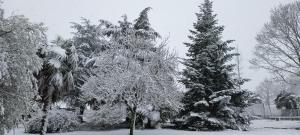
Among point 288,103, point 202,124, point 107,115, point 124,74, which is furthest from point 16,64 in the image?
point 288,103

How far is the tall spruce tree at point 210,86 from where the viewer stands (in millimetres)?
21203

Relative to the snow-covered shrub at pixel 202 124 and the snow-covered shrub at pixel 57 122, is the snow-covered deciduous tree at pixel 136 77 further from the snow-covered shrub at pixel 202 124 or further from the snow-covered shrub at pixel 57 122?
the snow-covered shrub at pixel 202 124

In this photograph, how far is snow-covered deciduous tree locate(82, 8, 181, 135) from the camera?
15.5 meters

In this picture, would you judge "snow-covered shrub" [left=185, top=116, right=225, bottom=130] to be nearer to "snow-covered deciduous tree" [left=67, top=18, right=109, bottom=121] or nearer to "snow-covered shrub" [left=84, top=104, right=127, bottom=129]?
"snow-covered shrub" [left=84, top=104, right=127, bottom=129]

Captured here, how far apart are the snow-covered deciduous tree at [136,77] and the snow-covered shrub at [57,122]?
Result: 429 cm

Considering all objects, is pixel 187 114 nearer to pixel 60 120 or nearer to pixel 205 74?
pixel 205 74

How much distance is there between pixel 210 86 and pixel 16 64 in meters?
17.1

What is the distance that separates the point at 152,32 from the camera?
23.9 metres

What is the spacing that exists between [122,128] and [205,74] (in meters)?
8.71

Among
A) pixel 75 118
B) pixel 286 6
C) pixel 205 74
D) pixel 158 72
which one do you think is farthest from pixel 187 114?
pixel 286 6

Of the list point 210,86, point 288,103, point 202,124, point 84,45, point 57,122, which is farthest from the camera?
point 288,103

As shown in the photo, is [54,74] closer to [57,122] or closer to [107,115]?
[107,115]

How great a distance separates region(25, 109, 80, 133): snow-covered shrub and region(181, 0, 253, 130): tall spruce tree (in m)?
9.34

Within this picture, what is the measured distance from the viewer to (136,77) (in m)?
15.4
